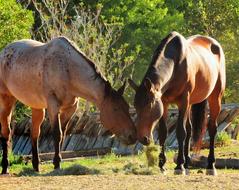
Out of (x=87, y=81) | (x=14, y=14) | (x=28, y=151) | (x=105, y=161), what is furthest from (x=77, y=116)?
(x=87, y=81)

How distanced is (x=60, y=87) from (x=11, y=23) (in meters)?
6.51

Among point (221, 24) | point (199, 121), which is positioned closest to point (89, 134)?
point (199, 121)

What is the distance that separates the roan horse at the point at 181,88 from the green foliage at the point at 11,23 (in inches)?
233

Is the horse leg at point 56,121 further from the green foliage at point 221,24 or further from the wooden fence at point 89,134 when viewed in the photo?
the green foliage at point 221,24

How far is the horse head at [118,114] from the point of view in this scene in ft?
31.9

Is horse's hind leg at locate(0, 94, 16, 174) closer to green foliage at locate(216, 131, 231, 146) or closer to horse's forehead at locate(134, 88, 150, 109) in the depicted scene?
horse's forehead at locate(134, 88, 150, 109)

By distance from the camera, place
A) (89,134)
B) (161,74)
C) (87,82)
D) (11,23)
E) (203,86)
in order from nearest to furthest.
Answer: (161,74) < (87,82) < (203,86) < (11,23) < (89,134)

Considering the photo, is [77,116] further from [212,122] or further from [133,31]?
[133,31]

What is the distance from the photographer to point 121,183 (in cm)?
755

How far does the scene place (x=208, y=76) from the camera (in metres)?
10.7

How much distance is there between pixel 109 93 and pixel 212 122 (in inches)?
104

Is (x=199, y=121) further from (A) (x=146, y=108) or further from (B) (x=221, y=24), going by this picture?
(B) (x=221, y=24)

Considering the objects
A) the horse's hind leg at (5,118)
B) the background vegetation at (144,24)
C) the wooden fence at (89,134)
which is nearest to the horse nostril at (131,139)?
the horse's hind leg at (5,118)

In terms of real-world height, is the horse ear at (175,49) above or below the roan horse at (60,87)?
above
